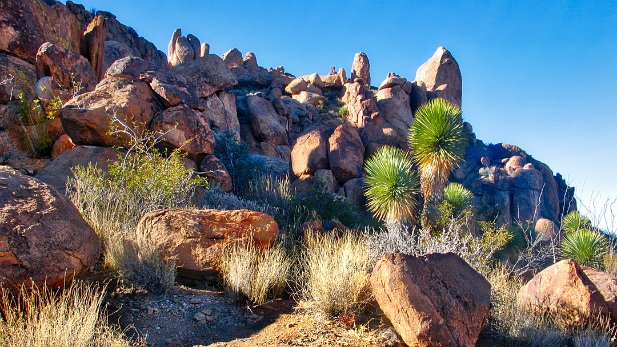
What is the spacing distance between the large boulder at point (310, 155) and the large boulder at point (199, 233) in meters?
13.1

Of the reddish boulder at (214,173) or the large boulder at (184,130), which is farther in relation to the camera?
the reddish boulder at (214,173)

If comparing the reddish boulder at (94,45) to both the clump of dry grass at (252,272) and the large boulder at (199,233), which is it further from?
the clump of dry grass at (252,272)

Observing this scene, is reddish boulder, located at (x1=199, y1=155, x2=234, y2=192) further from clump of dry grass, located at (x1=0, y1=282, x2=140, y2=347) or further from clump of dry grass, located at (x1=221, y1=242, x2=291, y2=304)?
clump of dry grass, located at (x1=0, y1=282, x2=140, y2=347)

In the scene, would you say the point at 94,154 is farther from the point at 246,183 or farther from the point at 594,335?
the point at 594,335

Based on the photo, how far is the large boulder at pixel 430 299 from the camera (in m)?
4.48

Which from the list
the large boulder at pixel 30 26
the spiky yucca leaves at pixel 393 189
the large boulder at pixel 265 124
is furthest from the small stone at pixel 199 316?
the large boulder at pixel 265 124

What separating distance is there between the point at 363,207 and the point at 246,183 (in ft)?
23.6

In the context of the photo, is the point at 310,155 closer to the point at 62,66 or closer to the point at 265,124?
the point at 265,124

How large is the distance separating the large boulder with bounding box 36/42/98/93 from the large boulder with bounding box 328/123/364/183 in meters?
9.85

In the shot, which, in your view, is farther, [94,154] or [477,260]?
[94,154]

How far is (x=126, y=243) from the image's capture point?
5852mm

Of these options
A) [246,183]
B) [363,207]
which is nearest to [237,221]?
[246,183]

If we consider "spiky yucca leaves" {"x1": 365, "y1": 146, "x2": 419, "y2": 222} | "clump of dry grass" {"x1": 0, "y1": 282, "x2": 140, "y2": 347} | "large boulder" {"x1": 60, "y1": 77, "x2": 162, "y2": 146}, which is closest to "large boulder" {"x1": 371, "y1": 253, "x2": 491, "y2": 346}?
"clump of dry grass" {"x1": 0, "y1": 282, "x2": 140, "y2": 347}

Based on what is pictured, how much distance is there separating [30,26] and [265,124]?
1251 cm
